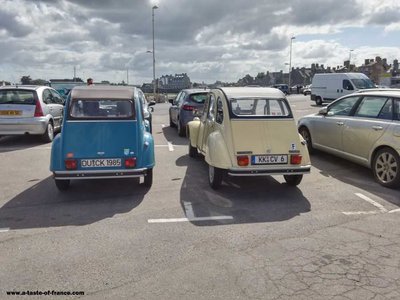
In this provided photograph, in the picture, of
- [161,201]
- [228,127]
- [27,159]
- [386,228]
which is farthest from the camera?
[27,159]

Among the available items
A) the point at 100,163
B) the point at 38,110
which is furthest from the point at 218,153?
the point at 38,110

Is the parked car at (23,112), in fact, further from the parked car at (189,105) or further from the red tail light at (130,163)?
the red tail light at (130,163)

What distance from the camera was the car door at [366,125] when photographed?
22.1ft

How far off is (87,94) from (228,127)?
8.24ft

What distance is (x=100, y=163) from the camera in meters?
5.86

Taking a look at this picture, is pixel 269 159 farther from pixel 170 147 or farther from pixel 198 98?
pixel 198 98

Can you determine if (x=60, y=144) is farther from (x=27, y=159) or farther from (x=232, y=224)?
(x=27, y=159)

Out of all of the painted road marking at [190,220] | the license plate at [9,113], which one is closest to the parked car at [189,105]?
the license plate at [9,113]

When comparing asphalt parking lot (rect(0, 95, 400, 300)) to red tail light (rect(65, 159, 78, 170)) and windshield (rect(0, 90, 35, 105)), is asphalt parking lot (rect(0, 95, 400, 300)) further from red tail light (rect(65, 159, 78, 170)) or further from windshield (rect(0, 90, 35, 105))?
windshield (rect(0, 90, 35, 105))

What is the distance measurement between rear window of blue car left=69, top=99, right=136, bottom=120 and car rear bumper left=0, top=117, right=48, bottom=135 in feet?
15.4

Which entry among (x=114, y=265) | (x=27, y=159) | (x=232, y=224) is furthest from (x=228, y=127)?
(x=27, y=159)

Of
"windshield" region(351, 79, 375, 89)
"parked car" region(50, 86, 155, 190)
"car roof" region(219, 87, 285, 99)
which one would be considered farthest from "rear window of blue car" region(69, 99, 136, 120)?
"windshield" region(351, 79, 375, 89)

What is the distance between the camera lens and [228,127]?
6203 millimetres

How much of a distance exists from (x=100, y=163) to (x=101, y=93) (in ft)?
4.83
